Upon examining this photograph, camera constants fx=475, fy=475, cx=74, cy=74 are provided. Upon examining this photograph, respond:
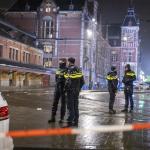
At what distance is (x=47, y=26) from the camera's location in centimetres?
8331

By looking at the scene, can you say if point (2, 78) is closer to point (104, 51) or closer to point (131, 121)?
point (131, 121)

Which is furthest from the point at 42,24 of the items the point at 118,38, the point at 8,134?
the point at 8,134

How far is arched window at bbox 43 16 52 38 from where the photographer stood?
3263 inches

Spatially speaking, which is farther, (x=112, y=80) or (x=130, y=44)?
(x=130, y=44)

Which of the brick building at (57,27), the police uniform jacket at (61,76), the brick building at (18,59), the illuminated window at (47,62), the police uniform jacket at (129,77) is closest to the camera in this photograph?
the police uniform jacket at (61,76)

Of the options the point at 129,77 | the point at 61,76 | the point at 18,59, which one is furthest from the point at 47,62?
the point at 61,76

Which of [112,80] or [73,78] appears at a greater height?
[73,78]

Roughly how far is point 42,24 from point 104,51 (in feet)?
110

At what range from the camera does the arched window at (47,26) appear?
3263 inches

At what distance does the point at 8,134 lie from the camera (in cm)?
633

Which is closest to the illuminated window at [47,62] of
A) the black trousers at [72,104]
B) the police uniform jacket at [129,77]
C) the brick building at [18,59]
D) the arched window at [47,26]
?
the brick building at [18,59]

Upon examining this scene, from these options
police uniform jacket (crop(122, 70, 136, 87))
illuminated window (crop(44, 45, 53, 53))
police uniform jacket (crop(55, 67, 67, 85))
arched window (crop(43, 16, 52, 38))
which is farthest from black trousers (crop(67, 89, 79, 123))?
arched window (crop(43, 16, 52, 38))

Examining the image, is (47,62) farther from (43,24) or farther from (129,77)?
(129,77)

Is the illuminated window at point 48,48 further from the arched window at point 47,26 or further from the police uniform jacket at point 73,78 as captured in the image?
the police uniform jacket at point 73,78
